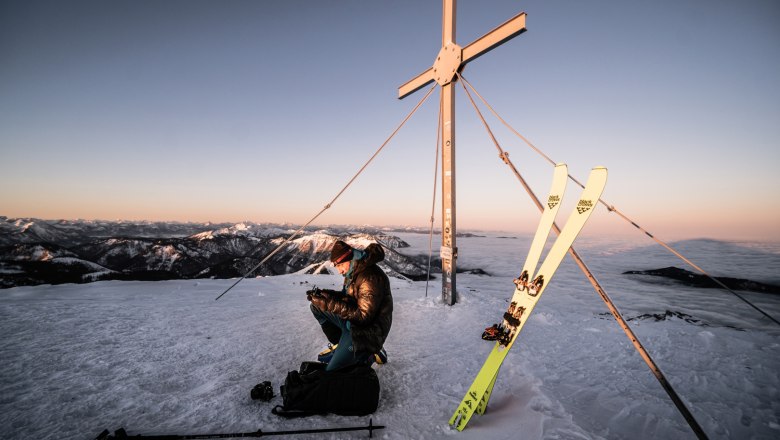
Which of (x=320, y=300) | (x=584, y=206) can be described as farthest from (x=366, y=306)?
(x=584, y=206)

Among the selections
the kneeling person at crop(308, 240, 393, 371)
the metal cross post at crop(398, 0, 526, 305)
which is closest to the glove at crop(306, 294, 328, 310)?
the kneeling person at crop(308, 240, 393, 371)

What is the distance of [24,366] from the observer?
3.69 m

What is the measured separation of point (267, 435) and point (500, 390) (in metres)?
2.83

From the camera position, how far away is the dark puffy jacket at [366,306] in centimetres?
309

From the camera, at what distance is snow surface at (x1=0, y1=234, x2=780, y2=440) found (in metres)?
2.92

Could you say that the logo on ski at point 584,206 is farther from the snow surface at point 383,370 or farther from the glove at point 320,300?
→ the glove at point 320,300

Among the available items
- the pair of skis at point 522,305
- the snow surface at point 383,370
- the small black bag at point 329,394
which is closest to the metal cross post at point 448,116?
the snow surface at point 383,370

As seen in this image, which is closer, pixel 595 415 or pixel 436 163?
pixel 595 415

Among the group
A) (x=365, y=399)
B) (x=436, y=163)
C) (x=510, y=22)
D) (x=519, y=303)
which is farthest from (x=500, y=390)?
(x=510, y=22)

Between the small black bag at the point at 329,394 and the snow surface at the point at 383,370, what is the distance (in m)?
0.10

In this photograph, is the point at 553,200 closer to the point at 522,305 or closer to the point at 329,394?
the point at 522,305

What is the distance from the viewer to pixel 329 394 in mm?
3035

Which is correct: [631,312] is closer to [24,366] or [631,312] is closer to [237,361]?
[237,361]

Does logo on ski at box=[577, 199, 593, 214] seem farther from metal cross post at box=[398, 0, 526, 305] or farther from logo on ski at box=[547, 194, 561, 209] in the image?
metal cross post at box=[398, 0, 526, 305]
